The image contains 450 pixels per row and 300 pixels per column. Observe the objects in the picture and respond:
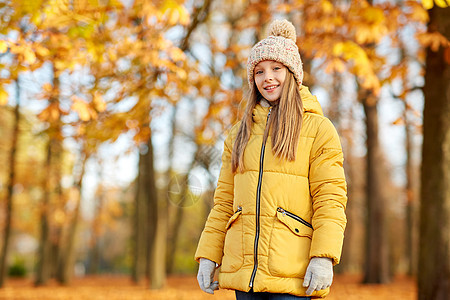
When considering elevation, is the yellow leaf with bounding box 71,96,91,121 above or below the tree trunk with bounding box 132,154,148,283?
above

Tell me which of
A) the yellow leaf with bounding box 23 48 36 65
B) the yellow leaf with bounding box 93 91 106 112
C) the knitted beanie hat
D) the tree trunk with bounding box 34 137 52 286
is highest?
the yellow leaf with bounding box 23 48 36 65

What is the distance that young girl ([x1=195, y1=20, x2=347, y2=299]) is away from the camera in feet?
7.32

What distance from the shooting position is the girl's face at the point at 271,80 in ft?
8.37

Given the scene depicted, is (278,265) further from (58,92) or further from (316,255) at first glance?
(58,92)

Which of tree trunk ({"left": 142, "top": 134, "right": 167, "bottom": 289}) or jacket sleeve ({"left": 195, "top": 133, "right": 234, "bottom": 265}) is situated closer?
jacket sleeve ({"left": 195, "top": 133, "right": 234, "bottom": 265})

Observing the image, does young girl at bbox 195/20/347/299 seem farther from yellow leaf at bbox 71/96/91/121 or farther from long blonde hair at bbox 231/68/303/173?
yellow leaf at bbox 71/96/91/121

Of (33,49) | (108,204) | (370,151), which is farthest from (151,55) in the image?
(108,204)

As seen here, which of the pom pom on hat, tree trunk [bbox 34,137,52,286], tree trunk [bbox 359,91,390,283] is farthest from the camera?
tree trunk [bbox 34,137,52,286]

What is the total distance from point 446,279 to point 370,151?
8075mm

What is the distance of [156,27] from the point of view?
6594 mm

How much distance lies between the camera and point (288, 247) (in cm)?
225

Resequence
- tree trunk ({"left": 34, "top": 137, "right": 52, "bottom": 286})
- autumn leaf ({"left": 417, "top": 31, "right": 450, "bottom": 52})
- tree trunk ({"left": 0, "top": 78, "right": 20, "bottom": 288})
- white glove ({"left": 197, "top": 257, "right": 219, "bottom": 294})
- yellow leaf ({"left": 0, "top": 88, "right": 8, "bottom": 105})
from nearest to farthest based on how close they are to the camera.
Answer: white glove ({"left": 197, "top": 257, "right": 219, "bottom": 294}) → yellow leaf ({"left": 0, "top": 88, "right": 8, "bottom": 105}) → autumn leaf ({"left": 417, "top": 31, "right": 450, "bottom": 52}) → tree trunk ({"left": 0, "top": 78, "right": 20, "bottom": 288}) → tree trunk ({"left": 34, "top": 137, "right": 52, "bottom": 286})

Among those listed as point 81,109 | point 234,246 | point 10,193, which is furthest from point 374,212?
point 234,246

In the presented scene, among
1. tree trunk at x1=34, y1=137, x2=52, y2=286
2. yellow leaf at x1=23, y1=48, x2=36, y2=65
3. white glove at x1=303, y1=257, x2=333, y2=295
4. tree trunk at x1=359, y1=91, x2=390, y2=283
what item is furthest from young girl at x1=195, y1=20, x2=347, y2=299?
tree trunk at x1=34, y1=137, x2=52, y2=286
